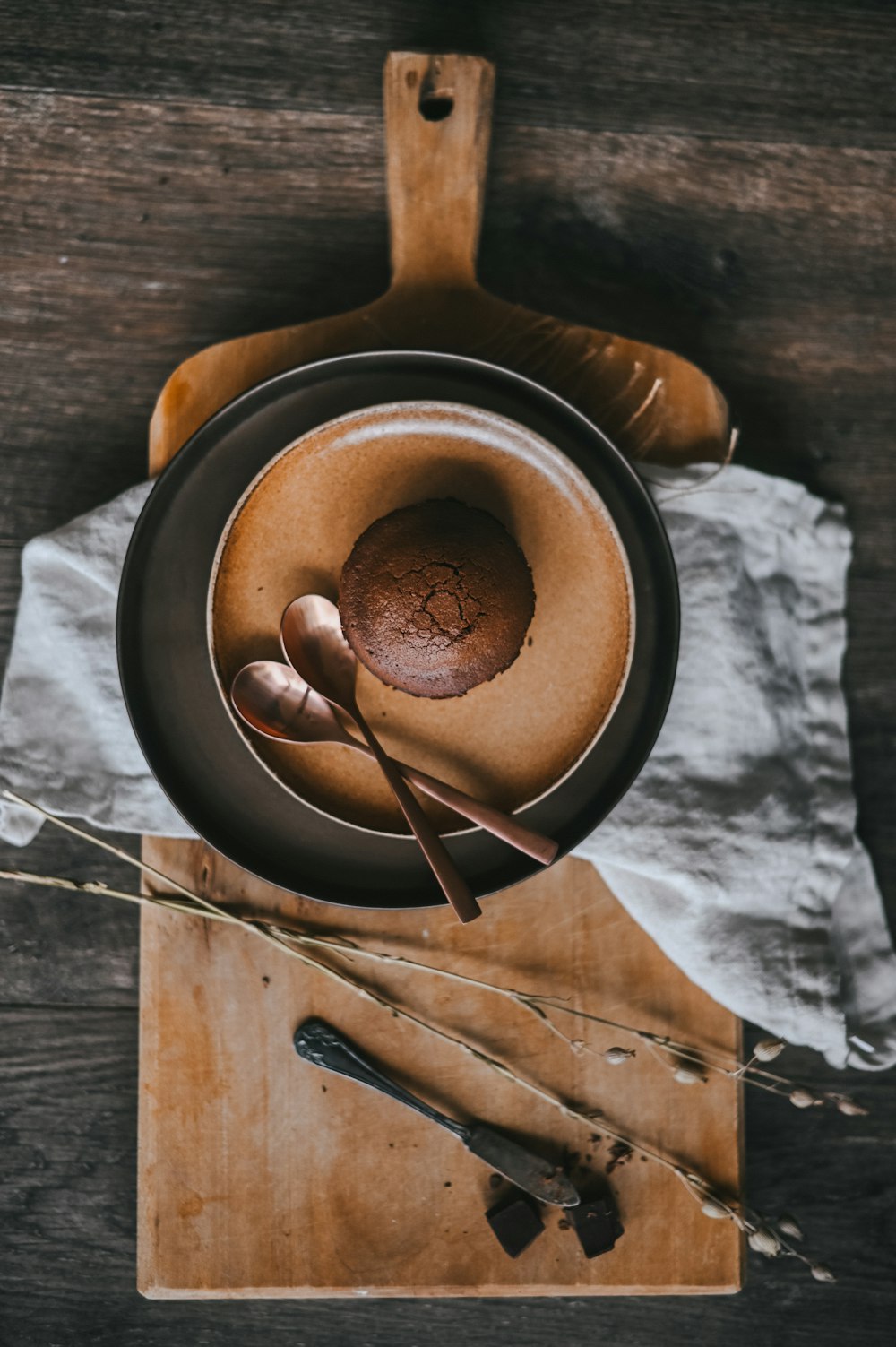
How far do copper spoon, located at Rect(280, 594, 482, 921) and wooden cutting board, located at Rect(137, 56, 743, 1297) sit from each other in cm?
21

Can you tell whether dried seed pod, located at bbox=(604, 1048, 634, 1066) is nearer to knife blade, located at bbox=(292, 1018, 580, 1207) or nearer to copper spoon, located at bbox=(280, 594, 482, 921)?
knife blade, located at bbox=(292, 1018, 580, 1207)

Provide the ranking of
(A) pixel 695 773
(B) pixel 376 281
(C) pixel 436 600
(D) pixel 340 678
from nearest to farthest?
(C) pixel 436 600, (D) pixel 340 678, (A) pixel 695 773, (B) pixel 376 281

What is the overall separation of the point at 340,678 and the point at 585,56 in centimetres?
118

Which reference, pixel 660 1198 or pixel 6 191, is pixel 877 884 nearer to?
pixel 660 1198

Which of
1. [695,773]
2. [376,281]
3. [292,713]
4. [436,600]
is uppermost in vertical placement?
[376,281]

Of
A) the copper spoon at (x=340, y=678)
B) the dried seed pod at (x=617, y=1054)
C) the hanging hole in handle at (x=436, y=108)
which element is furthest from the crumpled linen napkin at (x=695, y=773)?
the hanging hole in handle at (x=436, y=108)

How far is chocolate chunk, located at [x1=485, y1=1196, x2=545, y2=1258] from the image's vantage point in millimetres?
1285

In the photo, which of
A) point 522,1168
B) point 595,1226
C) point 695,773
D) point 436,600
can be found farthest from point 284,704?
point 595,1226

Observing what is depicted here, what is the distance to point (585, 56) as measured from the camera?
61.7 inches

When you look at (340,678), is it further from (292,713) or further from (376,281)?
(376,281)

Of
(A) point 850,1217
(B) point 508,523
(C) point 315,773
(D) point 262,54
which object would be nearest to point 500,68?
(D) point 262,54

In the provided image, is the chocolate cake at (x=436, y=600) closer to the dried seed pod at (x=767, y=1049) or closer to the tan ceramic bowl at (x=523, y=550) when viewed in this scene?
the tan ceramic bowl at (x=523, y=550)

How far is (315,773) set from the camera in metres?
1.22

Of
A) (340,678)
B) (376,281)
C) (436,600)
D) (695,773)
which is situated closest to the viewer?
(436,600)
